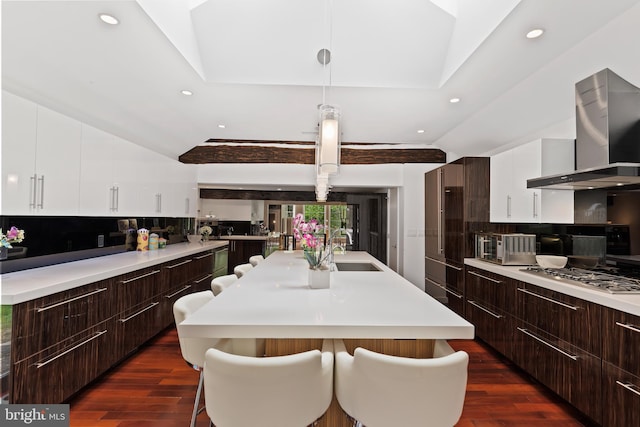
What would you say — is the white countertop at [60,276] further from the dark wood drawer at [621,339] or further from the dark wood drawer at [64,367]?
the dark wood drawer at [621,339]

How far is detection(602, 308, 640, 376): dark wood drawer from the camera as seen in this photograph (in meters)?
1.71

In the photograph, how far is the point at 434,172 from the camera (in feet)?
15.1

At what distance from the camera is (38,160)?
7.57ft

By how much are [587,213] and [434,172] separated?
207cm

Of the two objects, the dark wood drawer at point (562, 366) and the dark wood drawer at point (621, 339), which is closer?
the dark wood drawer at point (621, 339)

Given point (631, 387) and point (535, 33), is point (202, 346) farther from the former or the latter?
point (535, 33)

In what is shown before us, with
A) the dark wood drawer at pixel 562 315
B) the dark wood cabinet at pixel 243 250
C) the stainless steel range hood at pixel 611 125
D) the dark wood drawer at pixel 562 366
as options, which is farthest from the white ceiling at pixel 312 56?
the dark wood cabinet at pixel 243 250

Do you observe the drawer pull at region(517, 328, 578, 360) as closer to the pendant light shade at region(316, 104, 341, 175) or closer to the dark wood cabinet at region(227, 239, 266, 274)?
the pendant light shade at region(316, 104, 341, 175)

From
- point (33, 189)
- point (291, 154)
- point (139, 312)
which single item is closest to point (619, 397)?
point (139, 312)

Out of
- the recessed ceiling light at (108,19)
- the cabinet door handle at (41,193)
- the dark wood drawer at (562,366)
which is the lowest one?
the dark wood drawer at (562,366)

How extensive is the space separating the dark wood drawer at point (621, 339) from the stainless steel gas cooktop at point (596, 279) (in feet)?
0.58

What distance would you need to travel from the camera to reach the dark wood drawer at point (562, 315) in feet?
6.56

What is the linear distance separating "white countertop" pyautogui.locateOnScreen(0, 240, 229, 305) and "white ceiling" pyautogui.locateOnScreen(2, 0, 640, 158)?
1.43 metres

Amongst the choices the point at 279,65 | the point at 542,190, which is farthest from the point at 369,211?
the point at 279,65
